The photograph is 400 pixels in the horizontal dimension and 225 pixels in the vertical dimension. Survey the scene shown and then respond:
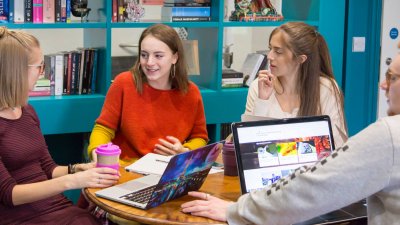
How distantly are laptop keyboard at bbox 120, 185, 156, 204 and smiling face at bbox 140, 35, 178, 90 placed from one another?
2.84 feet

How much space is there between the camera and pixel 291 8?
4504mm

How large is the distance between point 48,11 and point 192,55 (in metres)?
0.88

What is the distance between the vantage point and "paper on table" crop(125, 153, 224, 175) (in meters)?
2.56

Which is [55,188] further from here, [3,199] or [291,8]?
[291,8]

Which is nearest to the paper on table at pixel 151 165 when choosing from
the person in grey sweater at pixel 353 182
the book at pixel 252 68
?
the person in grey sweater at pixel 353 182

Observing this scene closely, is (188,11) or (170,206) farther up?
(188,11)

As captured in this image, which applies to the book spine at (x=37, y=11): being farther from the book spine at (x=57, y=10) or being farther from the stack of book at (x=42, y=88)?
the stack of book at (x=42, y=88)

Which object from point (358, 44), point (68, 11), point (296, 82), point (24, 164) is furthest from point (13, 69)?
point (358, 44)

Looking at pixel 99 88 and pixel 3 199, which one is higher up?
pixel 99 88

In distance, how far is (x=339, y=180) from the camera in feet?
4.97

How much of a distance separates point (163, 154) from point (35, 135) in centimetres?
58

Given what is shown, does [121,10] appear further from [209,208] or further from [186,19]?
[209,208]

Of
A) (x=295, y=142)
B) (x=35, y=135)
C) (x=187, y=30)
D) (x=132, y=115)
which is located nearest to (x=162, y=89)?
(x=132, y=115)

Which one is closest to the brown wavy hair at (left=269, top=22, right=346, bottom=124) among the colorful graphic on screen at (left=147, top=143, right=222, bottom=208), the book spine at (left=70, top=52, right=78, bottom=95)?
the colorful graphic on screen at (left=147, top=143, right=222, bottom=208)
